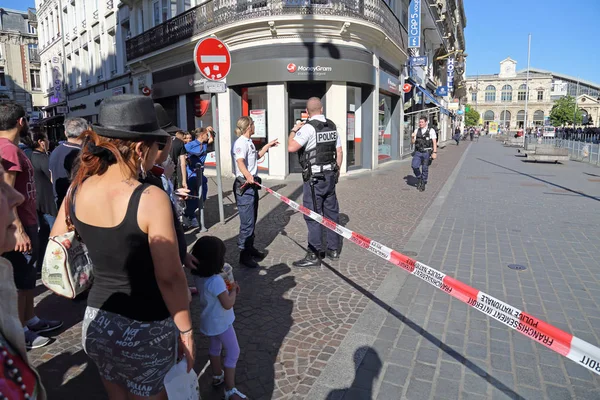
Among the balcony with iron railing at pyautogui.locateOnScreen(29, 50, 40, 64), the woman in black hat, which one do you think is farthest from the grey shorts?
the balcony with iron railing at pyautogui.locateOnScreen(29, 50, 40, 64)

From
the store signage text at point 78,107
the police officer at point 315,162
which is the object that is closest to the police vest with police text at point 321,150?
the police officer at point 315,162

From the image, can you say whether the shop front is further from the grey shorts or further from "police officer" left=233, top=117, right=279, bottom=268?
the grey shorts

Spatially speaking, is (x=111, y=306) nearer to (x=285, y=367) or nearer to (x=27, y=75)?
(x=285, y=367)

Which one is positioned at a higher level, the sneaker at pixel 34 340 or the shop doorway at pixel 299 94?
the shop doorway at pixel 299 94

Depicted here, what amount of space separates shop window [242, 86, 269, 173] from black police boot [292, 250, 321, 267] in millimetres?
9153

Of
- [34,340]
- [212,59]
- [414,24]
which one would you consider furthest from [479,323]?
[414,24]

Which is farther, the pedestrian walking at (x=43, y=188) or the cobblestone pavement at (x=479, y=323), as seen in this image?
the pedestrian walking at (x=43, y=188)

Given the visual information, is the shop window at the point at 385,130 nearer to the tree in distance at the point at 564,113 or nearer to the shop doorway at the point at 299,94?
the shop doorway at the point at 299,94

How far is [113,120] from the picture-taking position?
1.75 m

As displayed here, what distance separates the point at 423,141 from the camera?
11.4 m

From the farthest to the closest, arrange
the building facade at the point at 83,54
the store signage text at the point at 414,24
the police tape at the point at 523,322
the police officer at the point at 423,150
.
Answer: the building facade at the point at 83,54
the store signage text at the point at 414,24
the police officer at the point at 423,150
the police tape at the point at 523,322

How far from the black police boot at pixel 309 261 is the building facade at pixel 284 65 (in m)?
8.28

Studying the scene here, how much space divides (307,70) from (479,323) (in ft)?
36.7

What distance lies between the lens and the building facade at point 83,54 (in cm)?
2383
